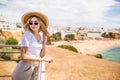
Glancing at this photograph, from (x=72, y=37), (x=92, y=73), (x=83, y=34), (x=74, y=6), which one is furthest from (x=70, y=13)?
(x=92, y=73)

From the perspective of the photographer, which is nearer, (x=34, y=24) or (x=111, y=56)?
(x=34, y=24)

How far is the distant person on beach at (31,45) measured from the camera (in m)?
2.39

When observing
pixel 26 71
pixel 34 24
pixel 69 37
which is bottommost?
pixel 69 37

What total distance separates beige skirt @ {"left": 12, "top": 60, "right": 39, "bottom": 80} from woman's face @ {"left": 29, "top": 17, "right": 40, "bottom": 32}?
0.98ft

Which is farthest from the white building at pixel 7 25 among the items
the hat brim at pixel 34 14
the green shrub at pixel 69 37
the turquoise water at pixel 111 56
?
the hat brim at pixel 34 14

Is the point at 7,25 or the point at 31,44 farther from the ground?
the point at 31,44

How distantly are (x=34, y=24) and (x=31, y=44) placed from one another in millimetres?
171


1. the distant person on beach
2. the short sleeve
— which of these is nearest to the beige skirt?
the distant person on beach

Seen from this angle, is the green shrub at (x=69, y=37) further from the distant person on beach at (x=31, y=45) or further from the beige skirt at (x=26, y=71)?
the beige skirt at (x=26, y=71)

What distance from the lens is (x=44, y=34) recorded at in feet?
8.52

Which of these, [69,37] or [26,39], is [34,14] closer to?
[26,39]

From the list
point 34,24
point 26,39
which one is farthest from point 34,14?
point 26,39

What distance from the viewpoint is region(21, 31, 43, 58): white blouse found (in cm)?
242

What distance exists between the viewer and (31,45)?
245 cm
